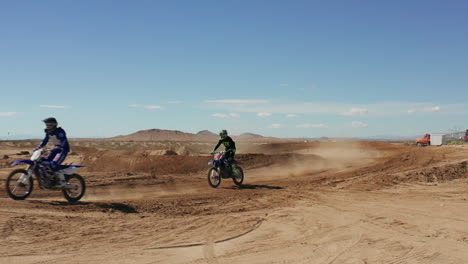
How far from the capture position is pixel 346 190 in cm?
1377

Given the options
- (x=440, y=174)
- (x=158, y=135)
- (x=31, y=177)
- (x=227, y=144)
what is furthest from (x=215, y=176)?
(x=158, y=135)

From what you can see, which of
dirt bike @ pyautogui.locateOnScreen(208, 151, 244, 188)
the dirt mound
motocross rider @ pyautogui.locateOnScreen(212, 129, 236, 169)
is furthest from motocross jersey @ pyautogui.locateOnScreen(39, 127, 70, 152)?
the dirt mound

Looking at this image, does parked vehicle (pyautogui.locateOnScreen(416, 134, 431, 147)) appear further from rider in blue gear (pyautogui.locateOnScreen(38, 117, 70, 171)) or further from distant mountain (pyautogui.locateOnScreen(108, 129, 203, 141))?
distant mountain (pyautogui.locateOnScreen(108, 129, 203, 141))

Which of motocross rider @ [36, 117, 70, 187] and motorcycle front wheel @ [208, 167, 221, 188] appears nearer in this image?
motocross rider @ [36, 117, 70, 187]

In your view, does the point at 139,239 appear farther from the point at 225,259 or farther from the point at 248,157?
the point at 248,157

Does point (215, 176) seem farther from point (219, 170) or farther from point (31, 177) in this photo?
point (31, 177)

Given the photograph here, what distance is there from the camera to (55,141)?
10.2 m

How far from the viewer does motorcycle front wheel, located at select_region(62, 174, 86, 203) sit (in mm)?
10373

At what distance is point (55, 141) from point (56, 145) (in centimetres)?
13

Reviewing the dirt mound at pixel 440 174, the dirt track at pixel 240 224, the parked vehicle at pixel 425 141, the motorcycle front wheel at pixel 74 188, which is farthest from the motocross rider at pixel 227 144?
the parked vehicle at pixel 425 141

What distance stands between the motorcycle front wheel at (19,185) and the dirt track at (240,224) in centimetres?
34

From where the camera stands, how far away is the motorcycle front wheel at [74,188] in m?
10.4

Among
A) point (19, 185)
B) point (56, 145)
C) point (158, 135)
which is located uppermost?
point (158, 135)

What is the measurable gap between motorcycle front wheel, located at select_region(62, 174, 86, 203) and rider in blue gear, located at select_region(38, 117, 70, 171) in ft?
1.77
